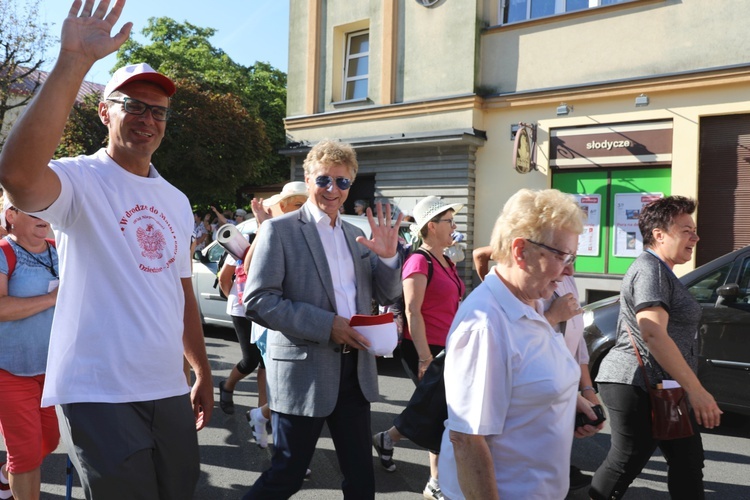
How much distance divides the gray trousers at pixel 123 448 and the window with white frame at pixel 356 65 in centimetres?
1434

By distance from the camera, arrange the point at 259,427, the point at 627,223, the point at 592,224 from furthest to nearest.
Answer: the point at 592,224, the point at 627,223, the point at 259,427

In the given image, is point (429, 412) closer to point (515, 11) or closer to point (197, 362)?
point (197, 362)

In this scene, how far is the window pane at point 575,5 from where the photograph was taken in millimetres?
12492

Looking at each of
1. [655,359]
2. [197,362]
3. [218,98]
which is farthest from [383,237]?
[218,98]

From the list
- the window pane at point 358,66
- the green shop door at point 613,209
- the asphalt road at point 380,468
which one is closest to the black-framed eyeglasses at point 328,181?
the asphalt road at point 380,468

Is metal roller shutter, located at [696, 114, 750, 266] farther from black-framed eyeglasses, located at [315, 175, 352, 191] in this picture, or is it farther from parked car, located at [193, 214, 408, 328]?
black-framed eyeglasses, located at [315, 175, 352, 191]

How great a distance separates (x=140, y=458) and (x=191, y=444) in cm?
26

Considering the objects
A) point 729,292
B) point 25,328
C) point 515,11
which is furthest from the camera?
point 515,11

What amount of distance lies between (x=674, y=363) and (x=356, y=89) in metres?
14.2

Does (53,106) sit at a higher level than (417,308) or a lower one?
higher

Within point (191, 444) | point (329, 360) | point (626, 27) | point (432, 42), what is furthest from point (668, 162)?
point (191, 444)

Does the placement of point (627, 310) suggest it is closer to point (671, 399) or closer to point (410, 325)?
point (671, 399)

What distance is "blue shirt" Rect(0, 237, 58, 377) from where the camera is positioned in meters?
3.29

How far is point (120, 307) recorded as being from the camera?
2.21m
